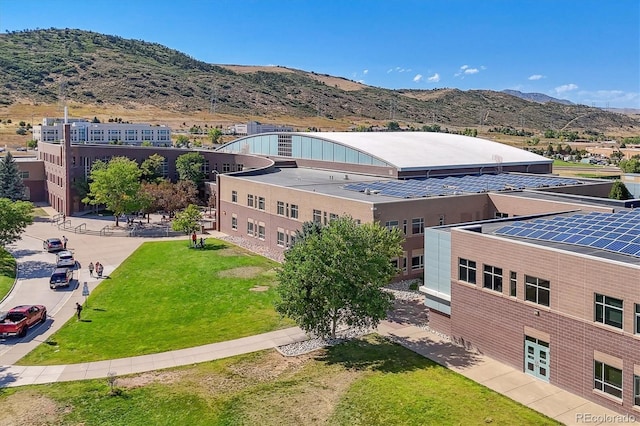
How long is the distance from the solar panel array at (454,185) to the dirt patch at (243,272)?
13007 mm

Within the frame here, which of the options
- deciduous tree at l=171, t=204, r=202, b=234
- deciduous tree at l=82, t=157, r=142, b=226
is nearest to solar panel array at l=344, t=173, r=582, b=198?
deciduous tree at l=171, t=204, r=202, b=234

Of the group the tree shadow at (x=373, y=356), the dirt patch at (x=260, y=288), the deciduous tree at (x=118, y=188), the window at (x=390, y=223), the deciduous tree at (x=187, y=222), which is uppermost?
the deciduous tree at (x=118, y=188)

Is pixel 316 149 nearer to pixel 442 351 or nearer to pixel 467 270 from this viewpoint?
pixel 467 270

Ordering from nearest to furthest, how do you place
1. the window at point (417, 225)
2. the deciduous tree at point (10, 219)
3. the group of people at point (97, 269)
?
the window at point (417, 225)
the group of people at point (97, 269)
the deciduous tree at point (10, 219)

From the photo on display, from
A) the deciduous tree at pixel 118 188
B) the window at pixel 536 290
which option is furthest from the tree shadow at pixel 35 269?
the window at pixel 536 290

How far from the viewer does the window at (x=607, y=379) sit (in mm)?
23141

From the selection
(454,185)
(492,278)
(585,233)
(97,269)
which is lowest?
(97,269)

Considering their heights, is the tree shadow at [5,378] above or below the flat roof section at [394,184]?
below

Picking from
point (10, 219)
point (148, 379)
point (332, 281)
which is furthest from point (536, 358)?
point (10, 219)

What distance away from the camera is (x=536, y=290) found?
87.5 ft

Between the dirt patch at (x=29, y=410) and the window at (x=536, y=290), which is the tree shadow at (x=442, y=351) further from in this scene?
the dirt patch at (x=29, y=410)

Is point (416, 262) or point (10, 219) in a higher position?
point (10, 219)

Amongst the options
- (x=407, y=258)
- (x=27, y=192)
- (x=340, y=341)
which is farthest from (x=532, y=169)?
(x=27, y=192)

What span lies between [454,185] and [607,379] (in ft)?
112
